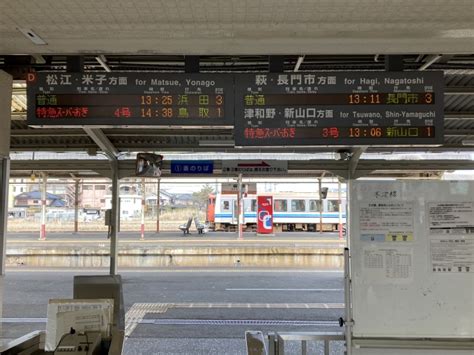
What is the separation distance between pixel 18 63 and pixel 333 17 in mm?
2986

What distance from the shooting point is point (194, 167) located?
31.6ft

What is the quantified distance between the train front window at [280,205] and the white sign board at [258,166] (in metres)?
22.4

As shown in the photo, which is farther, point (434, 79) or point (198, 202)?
point (198, 202)

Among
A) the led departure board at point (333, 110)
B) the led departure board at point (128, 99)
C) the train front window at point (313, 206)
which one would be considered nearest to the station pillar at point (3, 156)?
the led departure board at point (128, 99)

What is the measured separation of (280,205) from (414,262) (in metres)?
28.7

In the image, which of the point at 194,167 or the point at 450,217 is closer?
the point at 450,217

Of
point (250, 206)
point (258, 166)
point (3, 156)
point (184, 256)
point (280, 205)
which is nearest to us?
point (3, 156)

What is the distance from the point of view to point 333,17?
300 cm

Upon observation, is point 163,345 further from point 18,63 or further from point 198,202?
point 198,202

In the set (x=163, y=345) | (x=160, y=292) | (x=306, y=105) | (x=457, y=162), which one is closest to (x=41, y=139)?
(x=160, y=292)

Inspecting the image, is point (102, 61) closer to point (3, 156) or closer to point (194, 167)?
point (3, 156)

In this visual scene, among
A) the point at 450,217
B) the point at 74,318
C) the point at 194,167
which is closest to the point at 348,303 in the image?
the point at 450,217

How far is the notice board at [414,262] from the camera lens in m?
3.34

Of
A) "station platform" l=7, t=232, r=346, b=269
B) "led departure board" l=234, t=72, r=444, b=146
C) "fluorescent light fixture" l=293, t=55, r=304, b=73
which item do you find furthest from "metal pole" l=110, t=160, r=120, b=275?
"station platform" l=7, t=232, r=346, b=269
